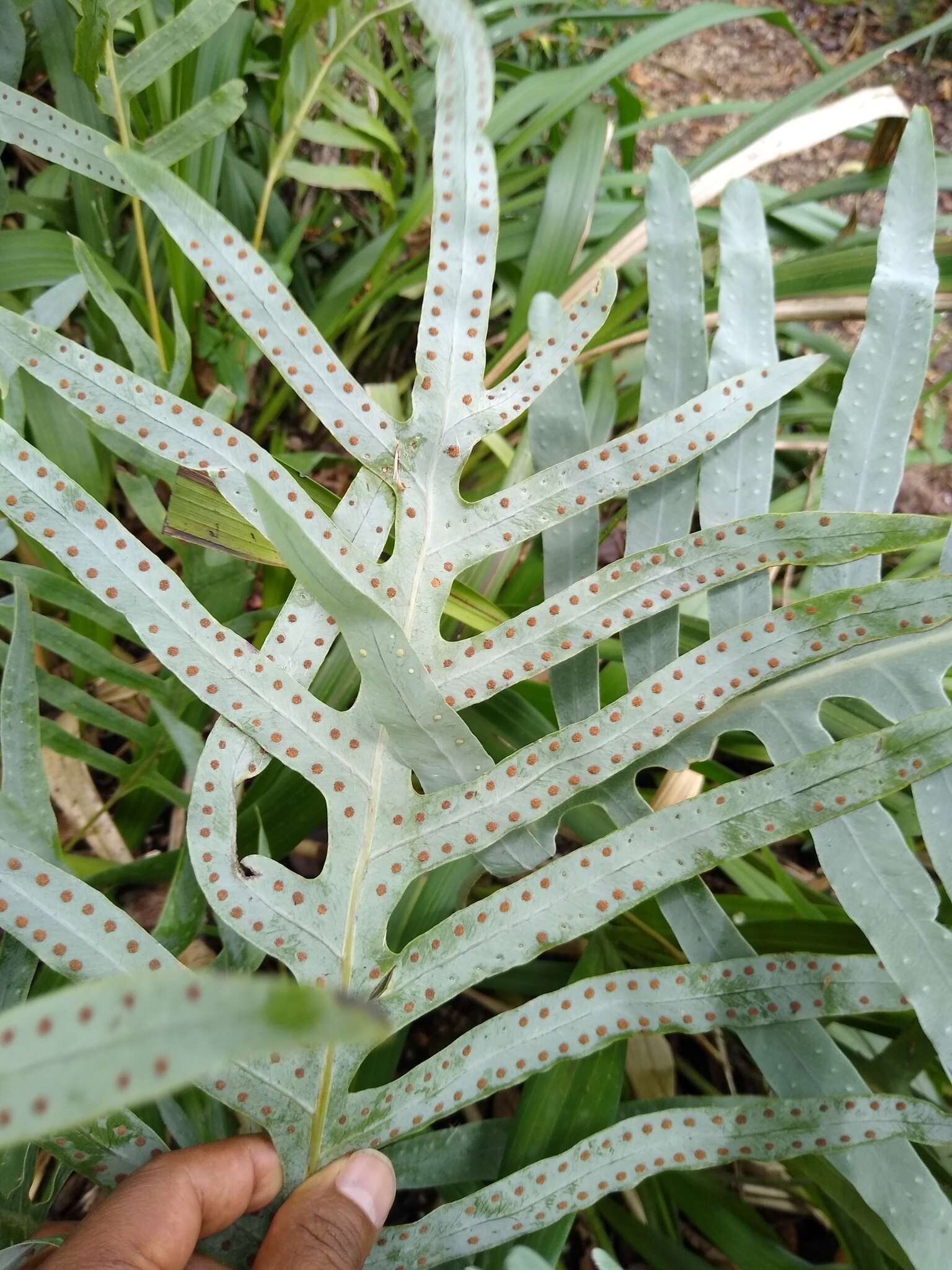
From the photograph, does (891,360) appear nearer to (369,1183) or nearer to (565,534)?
(565,534)

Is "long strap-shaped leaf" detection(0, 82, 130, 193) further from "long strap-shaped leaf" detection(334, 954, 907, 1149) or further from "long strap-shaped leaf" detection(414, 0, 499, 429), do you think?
"long strap-shaped leaf" detection(334, 954, 907, 1149)

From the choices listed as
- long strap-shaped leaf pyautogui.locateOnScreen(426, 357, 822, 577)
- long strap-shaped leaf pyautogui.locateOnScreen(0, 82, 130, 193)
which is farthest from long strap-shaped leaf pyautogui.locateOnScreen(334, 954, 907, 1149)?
long strap-shaped leaf pyautogui.locateOnScreen(0, 82, 130, 193)

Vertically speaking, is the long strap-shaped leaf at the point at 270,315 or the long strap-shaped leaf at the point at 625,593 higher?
the long strap-shaped leaf at the point at 270,315

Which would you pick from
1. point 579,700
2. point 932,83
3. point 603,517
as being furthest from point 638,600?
point 932,83

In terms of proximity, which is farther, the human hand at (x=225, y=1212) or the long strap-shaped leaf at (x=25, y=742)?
the long strap-shaped leaf at (x=25, y=742)

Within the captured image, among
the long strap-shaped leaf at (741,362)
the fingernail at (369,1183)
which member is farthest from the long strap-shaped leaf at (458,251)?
the fingernail at (369,1183)

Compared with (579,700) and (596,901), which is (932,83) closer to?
(579,700)

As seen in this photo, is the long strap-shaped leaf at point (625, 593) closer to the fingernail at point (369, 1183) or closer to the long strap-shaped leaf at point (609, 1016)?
the long strap-shaped leaf at point (609, 1016)

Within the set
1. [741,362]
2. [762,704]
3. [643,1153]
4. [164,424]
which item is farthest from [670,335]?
[643,1153]
